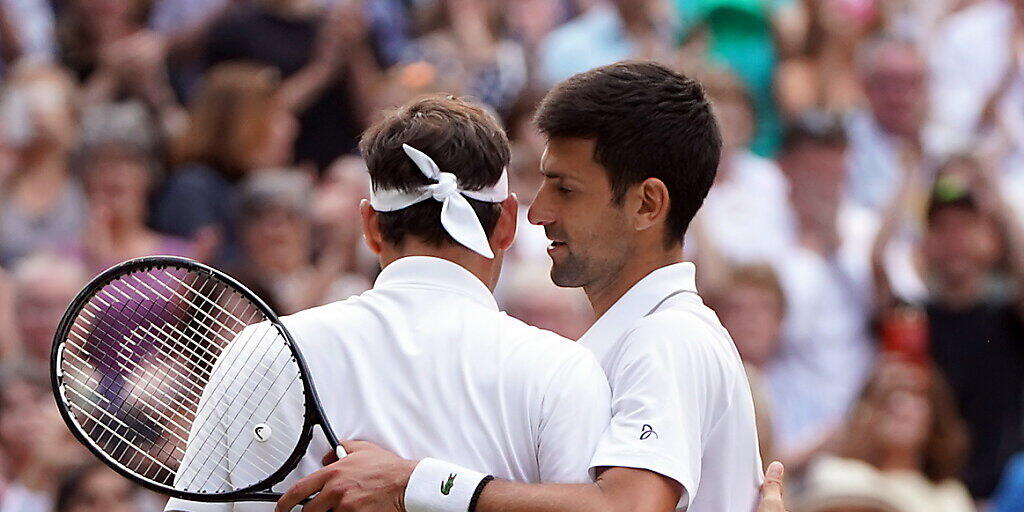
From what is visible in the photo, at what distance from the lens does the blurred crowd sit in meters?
7.33

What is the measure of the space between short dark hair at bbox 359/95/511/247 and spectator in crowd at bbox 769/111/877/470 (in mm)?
4335

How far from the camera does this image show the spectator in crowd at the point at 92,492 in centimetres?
642

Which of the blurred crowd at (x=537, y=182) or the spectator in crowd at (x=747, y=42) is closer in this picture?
the blurred crowd at (x=537, y=182)

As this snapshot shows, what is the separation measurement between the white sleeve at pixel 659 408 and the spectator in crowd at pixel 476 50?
4982 mm

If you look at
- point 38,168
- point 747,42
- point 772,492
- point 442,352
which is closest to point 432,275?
point 442,352

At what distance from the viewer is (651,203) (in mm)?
3660

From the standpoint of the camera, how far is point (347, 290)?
750 cm

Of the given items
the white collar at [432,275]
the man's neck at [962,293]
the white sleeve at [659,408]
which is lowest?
the man's neck at [962,293]

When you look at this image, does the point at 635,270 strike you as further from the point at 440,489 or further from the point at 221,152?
the point at 221,152

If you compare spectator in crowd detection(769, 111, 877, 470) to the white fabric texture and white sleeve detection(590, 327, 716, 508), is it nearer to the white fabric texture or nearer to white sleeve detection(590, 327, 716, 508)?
the white fabric texture

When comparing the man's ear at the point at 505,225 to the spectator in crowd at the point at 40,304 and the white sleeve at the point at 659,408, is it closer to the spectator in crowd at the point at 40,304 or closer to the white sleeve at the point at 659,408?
the white sleeve at the point at 659,408

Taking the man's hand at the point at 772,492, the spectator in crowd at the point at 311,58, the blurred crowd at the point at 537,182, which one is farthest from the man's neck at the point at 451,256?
the spectator in crowd at the point at 311,58

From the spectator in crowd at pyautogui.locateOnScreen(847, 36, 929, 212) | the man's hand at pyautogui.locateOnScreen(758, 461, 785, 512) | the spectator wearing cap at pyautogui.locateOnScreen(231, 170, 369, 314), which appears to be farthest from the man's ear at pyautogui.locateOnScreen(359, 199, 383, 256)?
the spectator in crowd at pyautogui.locateOnScreen(847, 36, 929, 212)

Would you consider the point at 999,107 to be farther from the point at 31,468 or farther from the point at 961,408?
the point at 31,468
